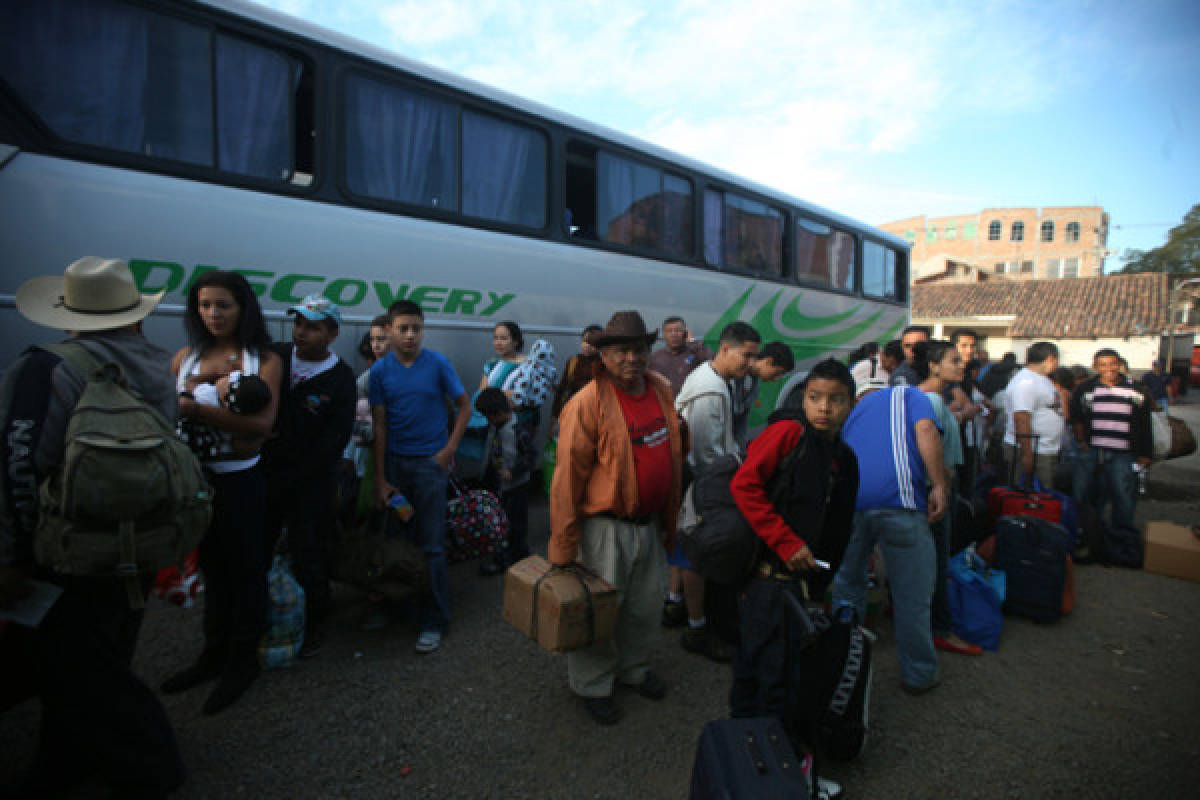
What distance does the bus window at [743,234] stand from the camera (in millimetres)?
7742

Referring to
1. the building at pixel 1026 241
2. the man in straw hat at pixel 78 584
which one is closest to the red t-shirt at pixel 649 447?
the man in straw hat at pixel 78 584

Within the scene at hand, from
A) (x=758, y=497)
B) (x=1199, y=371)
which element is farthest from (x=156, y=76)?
(x=1199, y=371)

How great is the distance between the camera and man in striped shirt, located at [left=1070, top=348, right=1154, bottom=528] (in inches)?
214

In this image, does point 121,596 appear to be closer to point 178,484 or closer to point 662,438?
point 178,484

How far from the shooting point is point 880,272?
37.6ft

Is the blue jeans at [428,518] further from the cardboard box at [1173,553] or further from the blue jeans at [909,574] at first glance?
the cardboard box at [1173,553]

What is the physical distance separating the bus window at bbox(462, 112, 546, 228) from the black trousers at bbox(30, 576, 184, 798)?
4188 millimetres

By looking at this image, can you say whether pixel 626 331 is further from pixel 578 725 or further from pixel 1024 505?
pixel 1024 505

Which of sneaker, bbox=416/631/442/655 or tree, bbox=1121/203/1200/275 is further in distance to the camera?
tree, bbox=1121/203/1200/275

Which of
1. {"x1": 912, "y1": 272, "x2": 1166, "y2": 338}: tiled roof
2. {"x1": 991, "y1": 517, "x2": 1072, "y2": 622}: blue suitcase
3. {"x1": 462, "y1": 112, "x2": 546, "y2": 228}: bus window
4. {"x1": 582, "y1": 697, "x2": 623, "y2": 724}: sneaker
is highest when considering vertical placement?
{"x1": 912, "y1": 272, "x2": 1166, "y2": 338}: tiled roof

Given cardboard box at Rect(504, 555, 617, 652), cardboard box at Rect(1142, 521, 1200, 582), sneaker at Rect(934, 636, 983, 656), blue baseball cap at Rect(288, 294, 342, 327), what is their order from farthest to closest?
cardboard box at Rect(1142, 521, 1200, 582), sneaker at Rect(934, 636, 983, 656), blue baseball cap at Rect(288, 294, 342, 327), cardboard box at Rect(504, 555, 617, 652)

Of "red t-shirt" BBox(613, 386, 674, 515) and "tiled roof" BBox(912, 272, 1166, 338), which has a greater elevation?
"tiled roof" BBox(912, 272, 1166, 338)

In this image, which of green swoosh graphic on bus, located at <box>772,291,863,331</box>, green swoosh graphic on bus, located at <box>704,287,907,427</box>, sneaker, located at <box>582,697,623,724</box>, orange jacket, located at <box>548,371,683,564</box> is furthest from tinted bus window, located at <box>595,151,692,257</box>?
sneaker, located at <box>582,697,623,724</box>

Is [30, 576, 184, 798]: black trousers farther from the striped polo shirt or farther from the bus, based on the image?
the striped polo shirt
